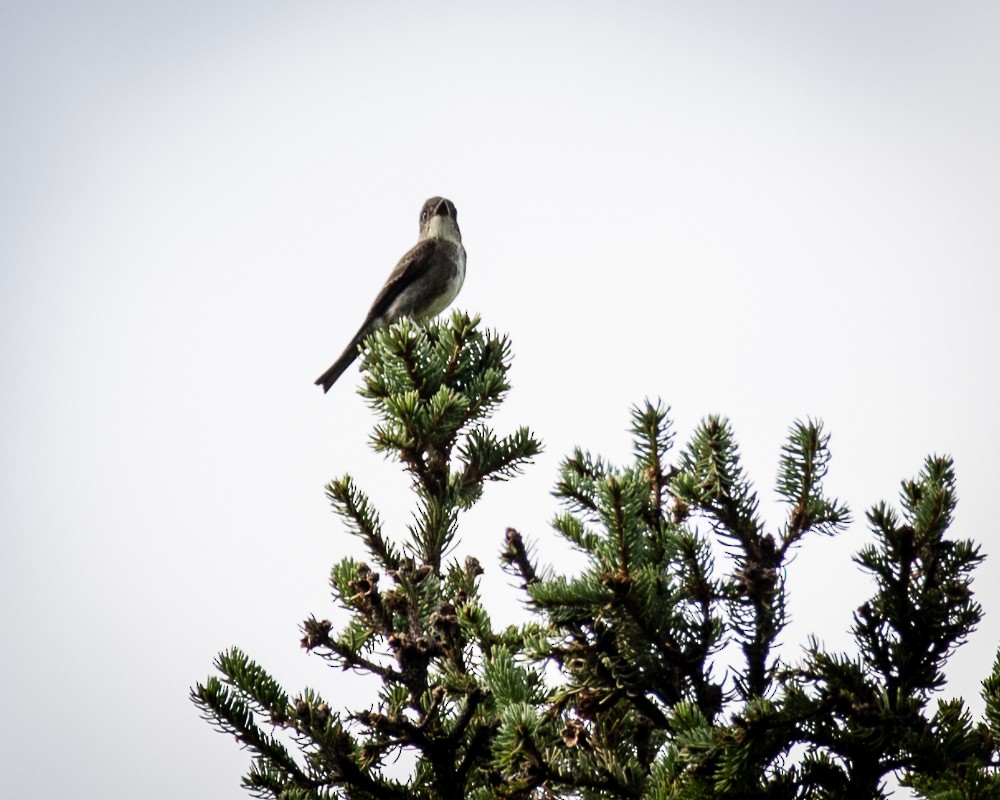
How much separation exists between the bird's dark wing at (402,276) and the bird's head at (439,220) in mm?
663

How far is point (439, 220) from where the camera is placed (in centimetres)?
1092

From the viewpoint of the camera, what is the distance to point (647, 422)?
3.56 meters

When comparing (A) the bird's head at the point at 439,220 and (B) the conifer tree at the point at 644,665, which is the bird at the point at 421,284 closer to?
(A) the bird's head at the point at 439,220

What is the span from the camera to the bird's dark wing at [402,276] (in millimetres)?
9609

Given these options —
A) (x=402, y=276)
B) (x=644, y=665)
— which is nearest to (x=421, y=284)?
(x=402, y=276)

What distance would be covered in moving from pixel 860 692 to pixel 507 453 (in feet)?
5.29

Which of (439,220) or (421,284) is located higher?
(439,220)

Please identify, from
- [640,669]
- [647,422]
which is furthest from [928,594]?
[647,422]

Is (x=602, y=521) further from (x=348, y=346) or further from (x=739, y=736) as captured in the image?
(x=348, y=346)

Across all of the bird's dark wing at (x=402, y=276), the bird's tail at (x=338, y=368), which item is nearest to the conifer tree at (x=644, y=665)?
the bird's tail at (x=338, y=368)

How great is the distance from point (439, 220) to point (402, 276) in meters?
A: 1.48

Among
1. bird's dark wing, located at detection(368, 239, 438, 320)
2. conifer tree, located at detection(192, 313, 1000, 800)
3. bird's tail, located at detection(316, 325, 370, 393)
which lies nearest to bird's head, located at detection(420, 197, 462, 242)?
bird's dark wing, located at detection(368, 239, 438, 320)

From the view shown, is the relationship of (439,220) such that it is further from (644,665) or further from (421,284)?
(644,665)

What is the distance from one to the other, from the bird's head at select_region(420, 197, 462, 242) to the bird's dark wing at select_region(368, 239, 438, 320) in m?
0.66
